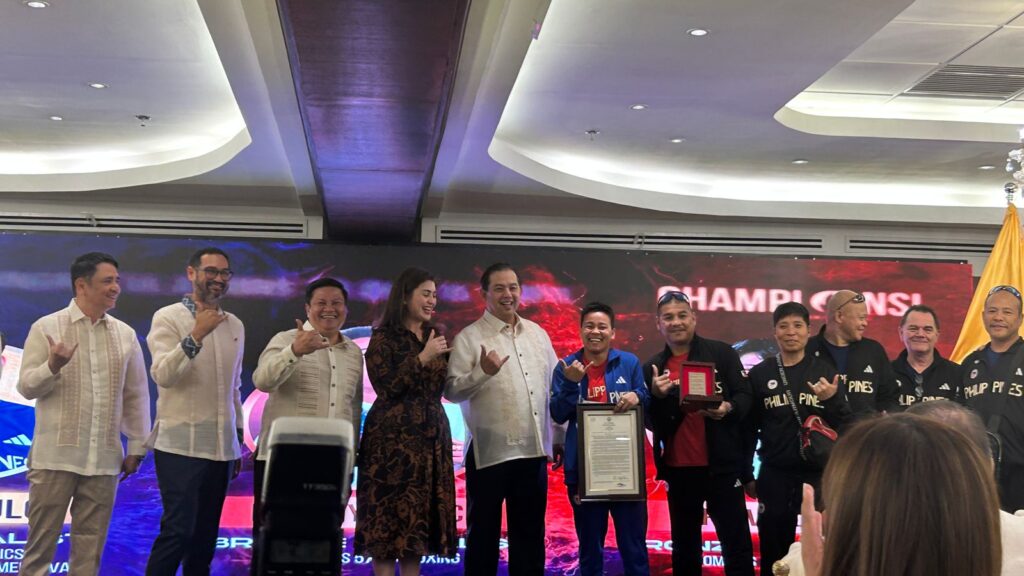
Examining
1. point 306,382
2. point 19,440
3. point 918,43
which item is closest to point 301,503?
point 306,382

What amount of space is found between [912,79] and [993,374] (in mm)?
1646

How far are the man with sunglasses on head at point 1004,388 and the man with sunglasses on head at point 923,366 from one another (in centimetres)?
8

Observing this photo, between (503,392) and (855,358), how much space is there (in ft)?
5.28

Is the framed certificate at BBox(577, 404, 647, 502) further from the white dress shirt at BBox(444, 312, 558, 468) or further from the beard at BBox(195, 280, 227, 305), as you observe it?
the beard at BBox(195, 280, 227, 305)

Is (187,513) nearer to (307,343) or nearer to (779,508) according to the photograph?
(307,343)

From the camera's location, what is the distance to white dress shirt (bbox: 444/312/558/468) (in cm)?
461

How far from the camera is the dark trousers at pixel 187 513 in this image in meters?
4.45

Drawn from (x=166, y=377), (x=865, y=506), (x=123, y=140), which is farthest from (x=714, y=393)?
(x=123, y=140)

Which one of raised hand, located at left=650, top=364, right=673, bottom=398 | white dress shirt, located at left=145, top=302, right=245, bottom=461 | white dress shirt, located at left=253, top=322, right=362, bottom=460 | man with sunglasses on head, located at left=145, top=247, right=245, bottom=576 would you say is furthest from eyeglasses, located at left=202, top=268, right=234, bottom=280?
raised hand, located at left=650, top=364, right=673, bottom=398

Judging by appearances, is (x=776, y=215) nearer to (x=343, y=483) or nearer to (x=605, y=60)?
(x=605, y=60)

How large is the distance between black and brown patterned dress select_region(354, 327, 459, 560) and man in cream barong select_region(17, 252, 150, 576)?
112 centimetres

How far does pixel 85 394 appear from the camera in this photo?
15.1 ft

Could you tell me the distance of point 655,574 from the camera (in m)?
6.10

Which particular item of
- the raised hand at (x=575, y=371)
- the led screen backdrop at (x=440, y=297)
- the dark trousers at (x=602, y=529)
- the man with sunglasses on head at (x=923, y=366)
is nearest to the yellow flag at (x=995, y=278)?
the led screen backdrop at (x=440, y=297)
